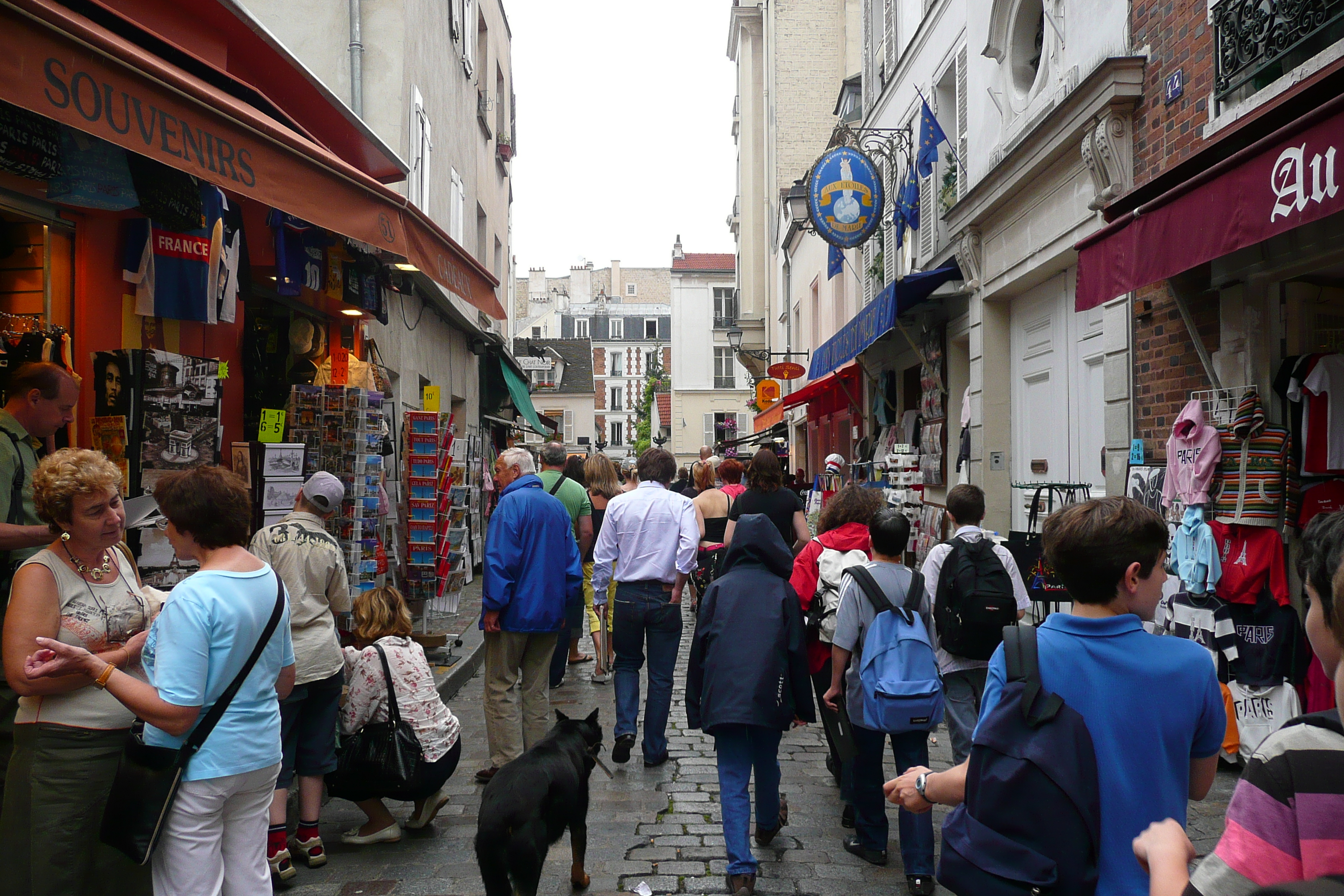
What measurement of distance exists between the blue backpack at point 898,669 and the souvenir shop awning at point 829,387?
1104 centimetres

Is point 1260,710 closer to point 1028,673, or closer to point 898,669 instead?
point 898,669

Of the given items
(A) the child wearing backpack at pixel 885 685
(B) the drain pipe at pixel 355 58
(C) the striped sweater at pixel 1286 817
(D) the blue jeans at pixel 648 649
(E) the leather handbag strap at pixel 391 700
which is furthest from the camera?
(B) the drain pipe at pixel 355 58

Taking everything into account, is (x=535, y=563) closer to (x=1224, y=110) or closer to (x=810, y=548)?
(x=810, y=548)

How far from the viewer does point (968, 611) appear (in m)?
4.56

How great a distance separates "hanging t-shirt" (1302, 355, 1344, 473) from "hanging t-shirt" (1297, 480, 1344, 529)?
9cm

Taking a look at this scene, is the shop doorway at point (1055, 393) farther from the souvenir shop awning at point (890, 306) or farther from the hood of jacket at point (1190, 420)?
the hood of jacket at point (1190, 420)

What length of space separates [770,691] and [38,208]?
4.16 meters

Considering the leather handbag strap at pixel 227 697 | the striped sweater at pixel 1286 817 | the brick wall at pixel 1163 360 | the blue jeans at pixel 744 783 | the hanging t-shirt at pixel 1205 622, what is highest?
the brick wall at pixel 1163 360

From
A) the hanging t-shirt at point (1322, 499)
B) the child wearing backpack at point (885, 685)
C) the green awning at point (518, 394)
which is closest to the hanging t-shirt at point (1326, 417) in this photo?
the hanging t-shirt at point (1322, 499)

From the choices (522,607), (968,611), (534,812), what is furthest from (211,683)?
(968,611)

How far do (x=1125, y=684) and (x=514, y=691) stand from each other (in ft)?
13.8

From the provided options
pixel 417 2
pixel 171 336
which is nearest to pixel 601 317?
pixel 417 2

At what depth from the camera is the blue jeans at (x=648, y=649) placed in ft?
20.2

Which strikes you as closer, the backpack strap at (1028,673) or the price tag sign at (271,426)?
the backpack strap at (1028,673)
